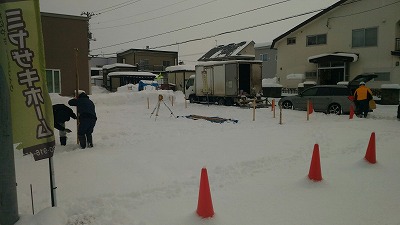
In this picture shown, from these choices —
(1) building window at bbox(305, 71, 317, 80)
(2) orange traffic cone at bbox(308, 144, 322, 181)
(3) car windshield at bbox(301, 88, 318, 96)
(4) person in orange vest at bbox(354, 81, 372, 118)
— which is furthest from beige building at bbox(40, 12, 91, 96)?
(1) building window at bbox(305, 71, 317, 80)

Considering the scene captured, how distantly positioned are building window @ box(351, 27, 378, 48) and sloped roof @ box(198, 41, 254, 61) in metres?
18.9

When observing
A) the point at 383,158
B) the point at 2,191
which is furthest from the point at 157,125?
the point at 2,191

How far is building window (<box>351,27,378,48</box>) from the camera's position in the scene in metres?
23.4

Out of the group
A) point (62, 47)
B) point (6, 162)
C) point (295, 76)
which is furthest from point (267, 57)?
point (6, 162)

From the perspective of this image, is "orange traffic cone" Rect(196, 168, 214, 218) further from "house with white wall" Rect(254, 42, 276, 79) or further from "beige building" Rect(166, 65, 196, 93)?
"house with white wall" Rect(254, 42, 276, 79)

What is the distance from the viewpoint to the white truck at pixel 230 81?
1936 centimetres

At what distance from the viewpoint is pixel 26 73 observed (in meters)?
3.32

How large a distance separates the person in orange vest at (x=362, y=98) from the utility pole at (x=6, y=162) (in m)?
13.7

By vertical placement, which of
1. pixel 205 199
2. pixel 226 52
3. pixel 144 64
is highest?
pixel 226 52

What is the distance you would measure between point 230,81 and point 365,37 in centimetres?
1284

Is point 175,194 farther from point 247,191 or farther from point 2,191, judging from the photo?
point 2,191

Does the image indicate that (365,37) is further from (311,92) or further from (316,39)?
(311,92)

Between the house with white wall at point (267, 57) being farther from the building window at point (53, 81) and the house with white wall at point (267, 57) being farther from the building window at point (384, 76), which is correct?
the building window at point (53, 81)

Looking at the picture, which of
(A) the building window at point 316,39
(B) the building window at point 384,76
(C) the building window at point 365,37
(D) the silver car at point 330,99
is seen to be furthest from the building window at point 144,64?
(D) the silver car at point 330,99
